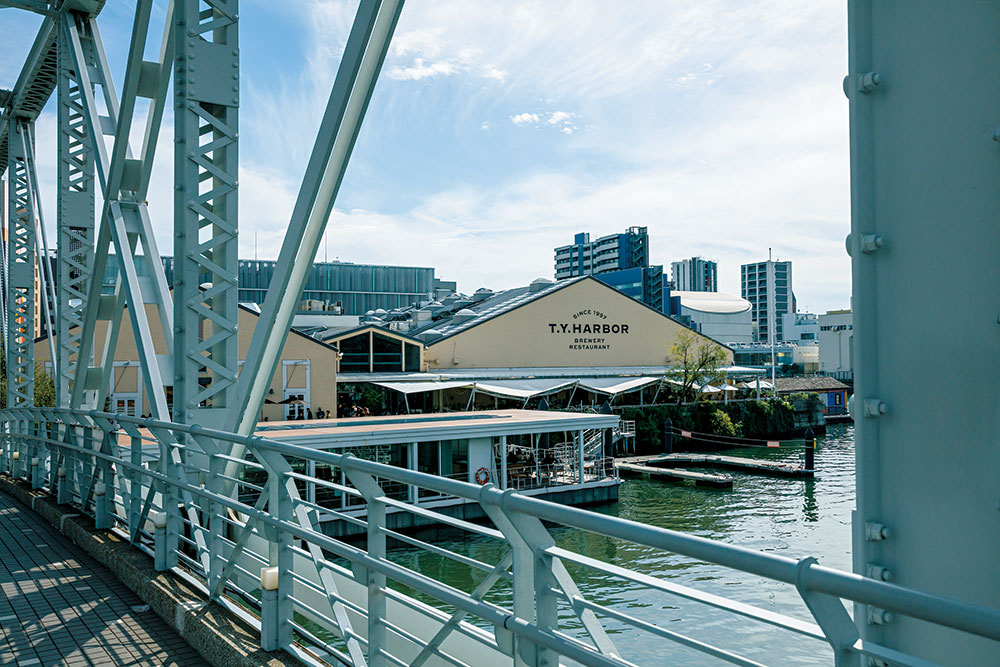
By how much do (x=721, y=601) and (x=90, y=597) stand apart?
495cm

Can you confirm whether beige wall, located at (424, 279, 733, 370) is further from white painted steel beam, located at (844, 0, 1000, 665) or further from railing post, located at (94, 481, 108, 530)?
white painted steel beam, located at (844, 0, 1000, 665)

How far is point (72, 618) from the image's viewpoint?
492cm

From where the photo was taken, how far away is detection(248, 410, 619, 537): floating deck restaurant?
2036cm

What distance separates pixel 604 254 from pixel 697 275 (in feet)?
128

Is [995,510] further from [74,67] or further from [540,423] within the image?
[540,423]

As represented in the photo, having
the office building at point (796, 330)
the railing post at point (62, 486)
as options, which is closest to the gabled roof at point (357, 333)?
the railing post at point (62, 486)

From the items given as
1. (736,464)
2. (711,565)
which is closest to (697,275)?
(736,464)

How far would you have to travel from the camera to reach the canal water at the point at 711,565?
1178cm

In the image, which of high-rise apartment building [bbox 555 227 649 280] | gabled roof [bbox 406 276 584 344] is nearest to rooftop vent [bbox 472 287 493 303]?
gabled roof [bbox 406 276 584 344]

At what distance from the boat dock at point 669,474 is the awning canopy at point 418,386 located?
780 centimetres

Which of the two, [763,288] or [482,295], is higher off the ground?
[763,288]

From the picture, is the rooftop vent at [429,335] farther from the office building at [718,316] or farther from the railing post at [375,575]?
the office building at [718,316]

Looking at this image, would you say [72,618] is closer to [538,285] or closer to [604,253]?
[538,285]

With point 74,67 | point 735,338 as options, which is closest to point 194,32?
point 74,67
